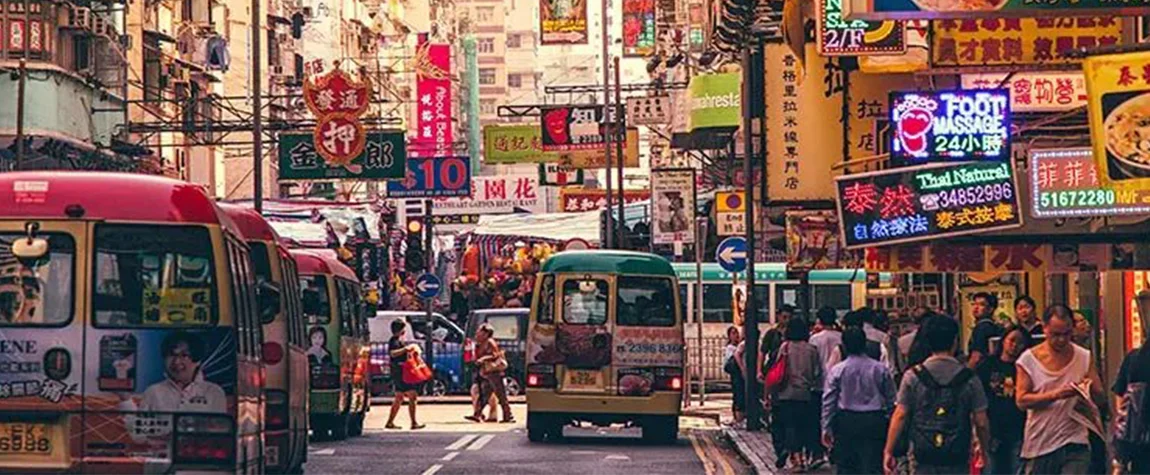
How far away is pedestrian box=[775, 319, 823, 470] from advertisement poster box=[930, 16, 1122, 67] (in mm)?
3133

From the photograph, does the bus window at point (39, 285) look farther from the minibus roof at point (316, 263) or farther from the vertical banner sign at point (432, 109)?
the vertical banner sign at point (432, 109)

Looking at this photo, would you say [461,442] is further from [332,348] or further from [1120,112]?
[1120,112]

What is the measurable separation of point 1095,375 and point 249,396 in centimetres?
562

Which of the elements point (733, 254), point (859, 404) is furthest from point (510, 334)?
point (859, 404)

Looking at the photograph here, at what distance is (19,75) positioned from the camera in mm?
50062

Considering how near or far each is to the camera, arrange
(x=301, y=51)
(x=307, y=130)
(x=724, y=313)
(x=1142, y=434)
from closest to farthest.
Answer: (x=1142, y=434) < (x=724, y=313) < (x=307, y=130) < (x=301, y=51)

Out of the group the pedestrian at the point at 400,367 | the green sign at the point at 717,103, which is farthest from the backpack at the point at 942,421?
the green sign at the point at 717,103

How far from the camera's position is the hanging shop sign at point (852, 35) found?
2836cm

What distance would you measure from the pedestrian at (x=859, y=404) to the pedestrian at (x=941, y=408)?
2.47 metres

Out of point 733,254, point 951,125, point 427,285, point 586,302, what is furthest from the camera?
point 427,285

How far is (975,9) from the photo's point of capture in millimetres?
18672

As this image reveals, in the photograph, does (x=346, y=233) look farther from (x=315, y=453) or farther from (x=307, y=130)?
(x=315, y=453)

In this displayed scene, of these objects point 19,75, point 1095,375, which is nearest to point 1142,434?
point 1095,375

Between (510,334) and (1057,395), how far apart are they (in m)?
34.4
